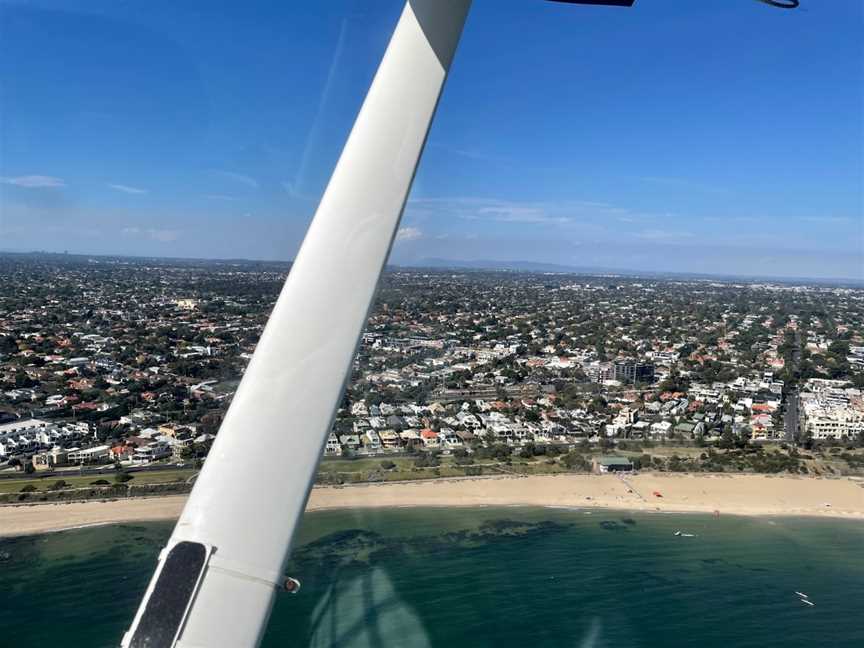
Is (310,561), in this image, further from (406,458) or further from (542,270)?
(542,270)

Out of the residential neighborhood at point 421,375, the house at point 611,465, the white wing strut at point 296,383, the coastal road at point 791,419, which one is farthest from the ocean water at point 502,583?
the coastal road at point 791,419

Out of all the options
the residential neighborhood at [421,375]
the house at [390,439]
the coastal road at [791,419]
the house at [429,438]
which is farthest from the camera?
the coastal road at [791,419]

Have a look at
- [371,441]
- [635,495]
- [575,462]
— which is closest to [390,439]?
[371,441]

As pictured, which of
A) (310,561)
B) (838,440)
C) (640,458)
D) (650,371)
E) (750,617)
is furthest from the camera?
(650,371)

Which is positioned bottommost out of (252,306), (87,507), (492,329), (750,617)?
(750,617)

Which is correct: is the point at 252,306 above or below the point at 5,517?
A: above

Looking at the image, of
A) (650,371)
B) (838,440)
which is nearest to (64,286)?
(650,371)

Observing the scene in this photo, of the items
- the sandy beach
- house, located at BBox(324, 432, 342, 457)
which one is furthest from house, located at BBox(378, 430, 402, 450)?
house, located at BBox(324, 432, 342, 457)

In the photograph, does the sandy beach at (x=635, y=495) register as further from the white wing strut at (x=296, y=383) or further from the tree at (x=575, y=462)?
the white wing strut at (x=296, y=383)
